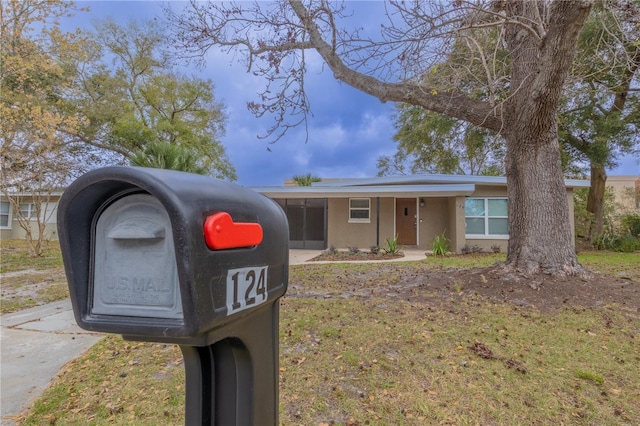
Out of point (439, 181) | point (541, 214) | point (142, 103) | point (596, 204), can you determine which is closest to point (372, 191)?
point (439, 181)

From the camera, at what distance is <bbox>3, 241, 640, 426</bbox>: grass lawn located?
2312mm

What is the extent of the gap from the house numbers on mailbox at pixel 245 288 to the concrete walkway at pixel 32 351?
2640 mm

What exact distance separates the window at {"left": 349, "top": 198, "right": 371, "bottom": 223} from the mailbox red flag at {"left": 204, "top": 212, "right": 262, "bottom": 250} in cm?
1323

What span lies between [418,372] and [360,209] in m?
11.4

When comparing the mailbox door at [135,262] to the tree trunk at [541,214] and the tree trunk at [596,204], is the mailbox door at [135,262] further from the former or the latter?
the tree trunk at [596,204]

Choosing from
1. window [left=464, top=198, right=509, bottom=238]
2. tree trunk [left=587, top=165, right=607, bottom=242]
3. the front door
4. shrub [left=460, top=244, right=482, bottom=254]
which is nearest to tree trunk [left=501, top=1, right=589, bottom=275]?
shrub [left=460, top=244, right=482, bottom=254]

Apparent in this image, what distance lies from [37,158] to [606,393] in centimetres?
1405

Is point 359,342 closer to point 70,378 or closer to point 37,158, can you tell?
point 70,378

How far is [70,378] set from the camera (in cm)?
287

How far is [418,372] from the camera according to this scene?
2.77m

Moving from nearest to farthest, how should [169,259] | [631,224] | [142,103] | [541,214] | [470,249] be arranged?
[169,259], [541,214], [470,249], [631,224], [142,103]

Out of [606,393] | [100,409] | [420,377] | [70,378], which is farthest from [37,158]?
[606,393]

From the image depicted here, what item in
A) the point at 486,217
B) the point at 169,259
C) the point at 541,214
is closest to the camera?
the point at 169,259

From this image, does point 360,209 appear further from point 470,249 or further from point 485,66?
point 485,66
